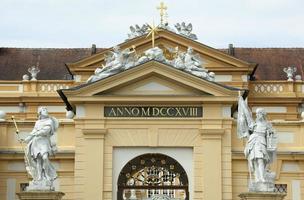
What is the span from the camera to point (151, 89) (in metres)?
28.5

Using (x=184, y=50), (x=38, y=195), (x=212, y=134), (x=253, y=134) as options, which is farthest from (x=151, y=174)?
(x=184, y=50)

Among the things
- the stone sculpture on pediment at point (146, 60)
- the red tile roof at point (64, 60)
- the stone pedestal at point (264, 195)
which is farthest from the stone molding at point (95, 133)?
the red tile roof at point (64, 60)

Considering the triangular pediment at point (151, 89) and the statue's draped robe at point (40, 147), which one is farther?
the triangular pediment at point (151, 89)

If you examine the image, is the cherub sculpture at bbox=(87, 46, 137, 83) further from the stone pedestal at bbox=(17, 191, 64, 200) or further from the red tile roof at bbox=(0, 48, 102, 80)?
the red tile roof at bbox=(0, 48, 102, 80)

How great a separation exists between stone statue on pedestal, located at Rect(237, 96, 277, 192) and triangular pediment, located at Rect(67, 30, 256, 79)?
15.2 m

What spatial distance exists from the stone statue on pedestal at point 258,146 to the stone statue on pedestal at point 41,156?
5550mm

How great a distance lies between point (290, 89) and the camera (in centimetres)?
4253

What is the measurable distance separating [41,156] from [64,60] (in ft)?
78.5

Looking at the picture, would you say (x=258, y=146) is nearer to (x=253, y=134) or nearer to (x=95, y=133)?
(x=253, y=134)

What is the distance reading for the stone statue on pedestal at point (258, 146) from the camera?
2598cm

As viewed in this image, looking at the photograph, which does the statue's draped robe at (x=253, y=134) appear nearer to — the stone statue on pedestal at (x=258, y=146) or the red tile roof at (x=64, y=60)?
the stone statue on pedestal at (x=258, y=146)

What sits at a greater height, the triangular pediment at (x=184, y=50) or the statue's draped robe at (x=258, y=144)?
the triangular pediment at (x=184, y=50)

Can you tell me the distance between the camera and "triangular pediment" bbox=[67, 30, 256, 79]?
4172 centimetres

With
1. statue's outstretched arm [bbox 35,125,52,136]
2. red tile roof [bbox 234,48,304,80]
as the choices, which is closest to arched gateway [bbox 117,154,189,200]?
statue's outstretched arm [bbox 35,125,52,136]
